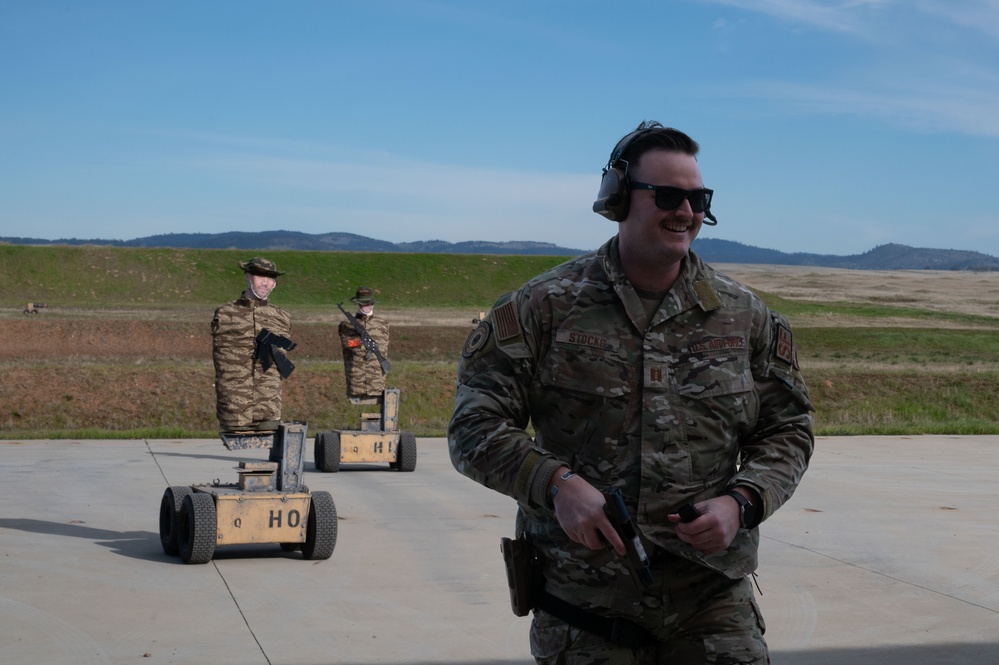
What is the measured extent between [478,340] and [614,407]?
40cm

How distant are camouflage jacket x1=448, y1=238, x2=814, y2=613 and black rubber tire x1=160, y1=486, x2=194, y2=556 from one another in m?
6.62

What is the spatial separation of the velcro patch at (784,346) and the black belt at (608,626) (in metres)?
0.84

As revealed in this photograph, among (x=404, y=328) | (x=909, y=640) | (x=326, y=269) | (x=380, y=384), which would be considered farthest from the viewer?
(x=326, y=269)

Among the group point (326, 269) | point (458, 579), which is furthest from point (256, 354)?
point (326, 269)

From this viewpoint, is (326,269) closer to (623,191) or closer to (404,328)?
(404,328)

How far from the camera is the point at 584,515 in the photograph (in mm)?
2922

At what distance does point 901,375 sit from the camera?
30.7 m

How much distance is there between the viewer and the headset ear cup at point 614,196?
3.31 metres

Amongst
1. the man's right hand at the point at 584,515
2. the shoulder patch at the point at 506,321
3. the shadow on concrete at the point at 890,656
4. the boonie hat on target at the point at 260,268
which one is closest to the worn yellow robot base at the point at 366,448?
the boonie hat on target at the point at 260,268

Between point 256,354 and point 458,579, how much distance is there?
2.24 meters

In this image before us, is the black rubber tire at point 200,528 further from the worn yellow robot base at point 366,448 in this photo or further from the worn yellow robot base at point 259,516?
the worn yellow robot base at point 366,448

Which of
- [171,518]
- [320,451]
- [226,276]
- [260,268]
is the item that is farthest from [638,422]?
[226,276]

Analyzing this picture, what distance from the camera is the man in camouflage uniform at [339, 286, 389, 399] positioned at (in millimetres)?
15578

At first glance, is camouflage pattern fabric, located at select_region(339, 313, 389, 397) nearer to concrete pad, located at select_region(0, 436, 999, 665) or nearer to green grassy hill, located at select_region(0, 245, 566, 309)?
concrete pad, located at select_region(0, 436, 999, 665)
